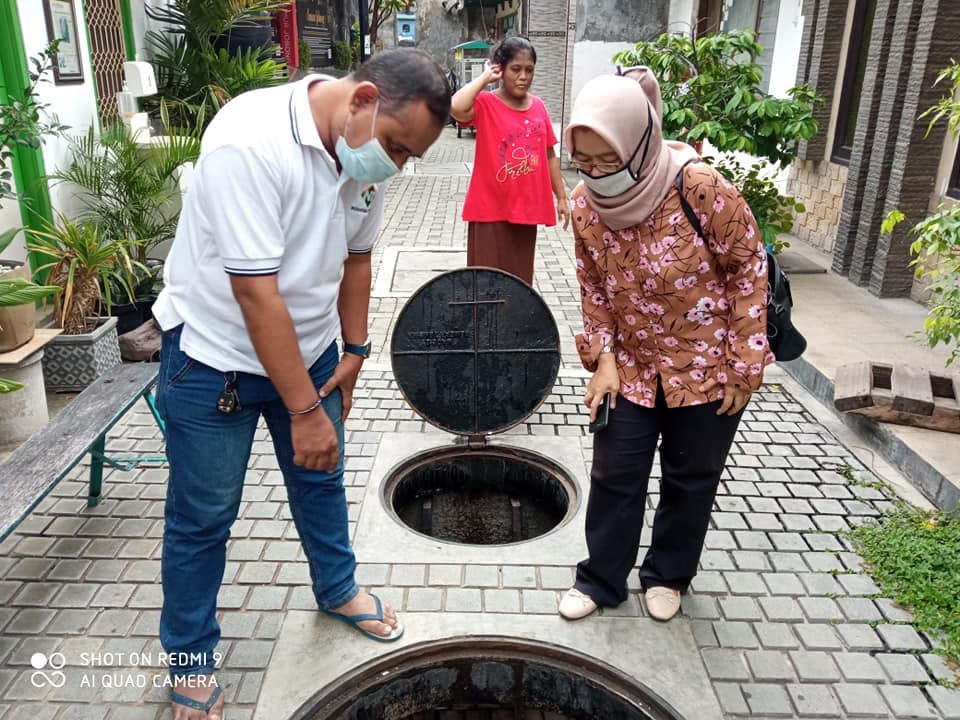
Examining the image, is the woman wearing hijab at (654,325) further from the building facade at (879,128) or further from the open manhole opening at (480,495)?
the building facade at (879,128)

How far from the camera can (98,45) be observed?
6.61 m

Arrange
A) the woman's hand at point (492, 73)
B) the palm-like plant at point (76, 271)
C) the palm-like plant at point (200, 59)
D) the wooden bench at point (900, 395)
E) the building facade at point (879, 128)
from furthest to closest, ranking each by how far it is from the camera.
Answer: the palm-like plant at point (200, 59), the building facade at point (879, 128), the palm-like plant at point (76, 271), the woman's hand at point (492, 73), the wooden bench at point (900, 395)

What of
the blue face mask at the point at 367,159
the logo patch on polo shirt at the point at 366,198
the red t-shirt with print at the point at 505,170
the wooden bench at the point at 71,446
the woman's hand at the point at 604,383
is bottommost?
the wooden bench at the point at 71,446

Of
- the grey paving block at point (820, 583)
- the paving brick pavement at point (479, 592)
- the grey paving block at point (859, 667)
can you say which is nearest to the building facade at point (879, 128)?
the paving brick pavement at point (479, 592)

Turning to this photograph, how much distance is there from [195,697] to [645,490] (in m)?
1.66

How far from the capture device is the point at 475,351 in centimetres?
390

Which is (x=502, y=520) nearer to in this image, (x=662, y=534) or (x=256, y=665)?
(x=662, y=534)

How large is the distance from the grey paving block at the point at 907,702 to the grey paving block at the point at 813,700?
0.62ft

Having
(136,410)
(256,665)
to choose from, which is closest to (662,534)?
(256,665)

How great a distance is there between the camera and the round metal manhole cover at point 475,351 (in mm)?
3871

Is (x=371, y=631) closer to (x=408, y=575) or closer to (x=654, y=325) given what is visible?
(x=408, y=575)

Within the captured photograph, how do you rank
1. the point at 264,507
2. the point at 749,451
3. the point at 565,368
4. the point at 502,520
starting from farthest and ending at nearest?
the point at 565,368
the point at 749,451
the point at 502,520
the point at 264,507

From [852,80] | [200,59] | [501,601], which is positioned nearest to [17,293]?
[501,601]

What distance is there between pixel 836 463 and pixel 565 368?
1.89 m
